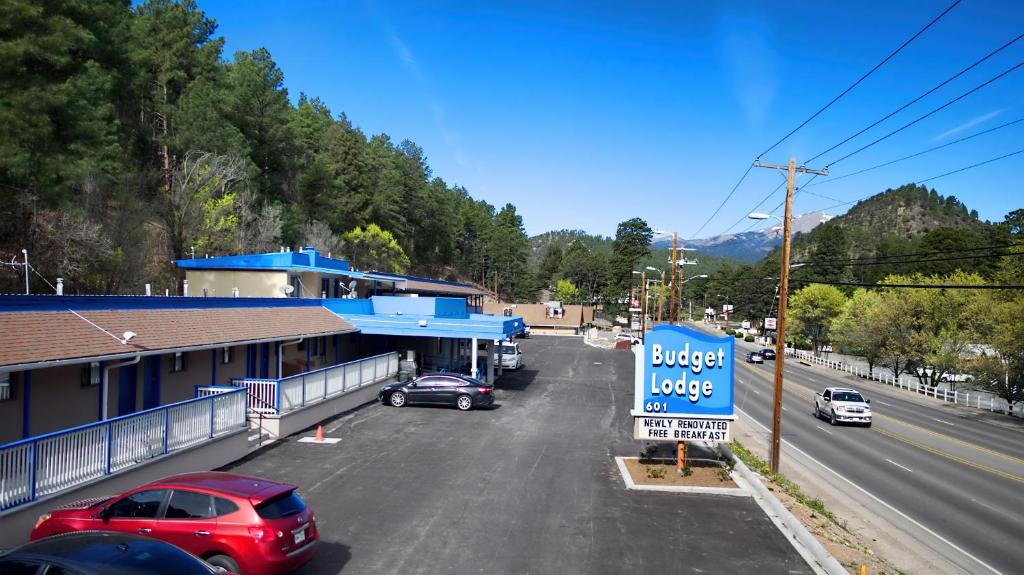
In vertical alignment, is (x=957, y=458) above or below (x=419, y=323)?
below

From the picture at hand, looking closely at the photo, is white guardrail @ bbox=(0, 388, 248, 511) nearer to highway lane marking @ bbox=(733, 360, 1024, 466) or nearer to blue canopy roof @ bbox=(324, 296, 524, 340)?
blue canopy roof @ bbox=(324, 296, 524, 340)

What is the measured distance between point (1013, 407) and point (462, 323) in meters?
34.8

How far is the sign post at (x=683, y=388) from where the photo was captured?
1702cm

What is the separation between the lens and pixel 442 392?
25281 millimetres

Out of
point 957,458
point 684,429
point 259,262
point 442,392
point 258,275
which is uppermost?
point 259,262

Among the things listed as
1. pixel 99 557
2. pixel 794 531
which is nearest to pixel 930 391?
pixel 794 531

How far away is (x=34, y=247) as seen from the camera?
28.7 metres

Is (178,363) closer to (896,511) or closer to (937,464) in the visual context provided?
(896,511)

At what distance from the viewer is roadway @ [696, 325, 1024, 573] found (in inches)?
567

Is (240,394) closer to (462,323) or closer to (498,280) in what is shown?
(462,323)

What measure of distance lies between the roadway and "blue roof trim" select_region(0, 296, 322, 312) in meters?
19.1

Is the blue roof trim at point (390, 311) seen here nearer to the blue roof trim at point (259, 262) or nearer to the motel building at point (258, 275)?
the motel building at point (258, 275)

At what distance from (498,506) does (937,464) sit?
17237mm

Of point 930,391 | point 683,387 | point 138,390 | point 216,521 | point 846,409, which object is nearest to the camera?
point 216,521
